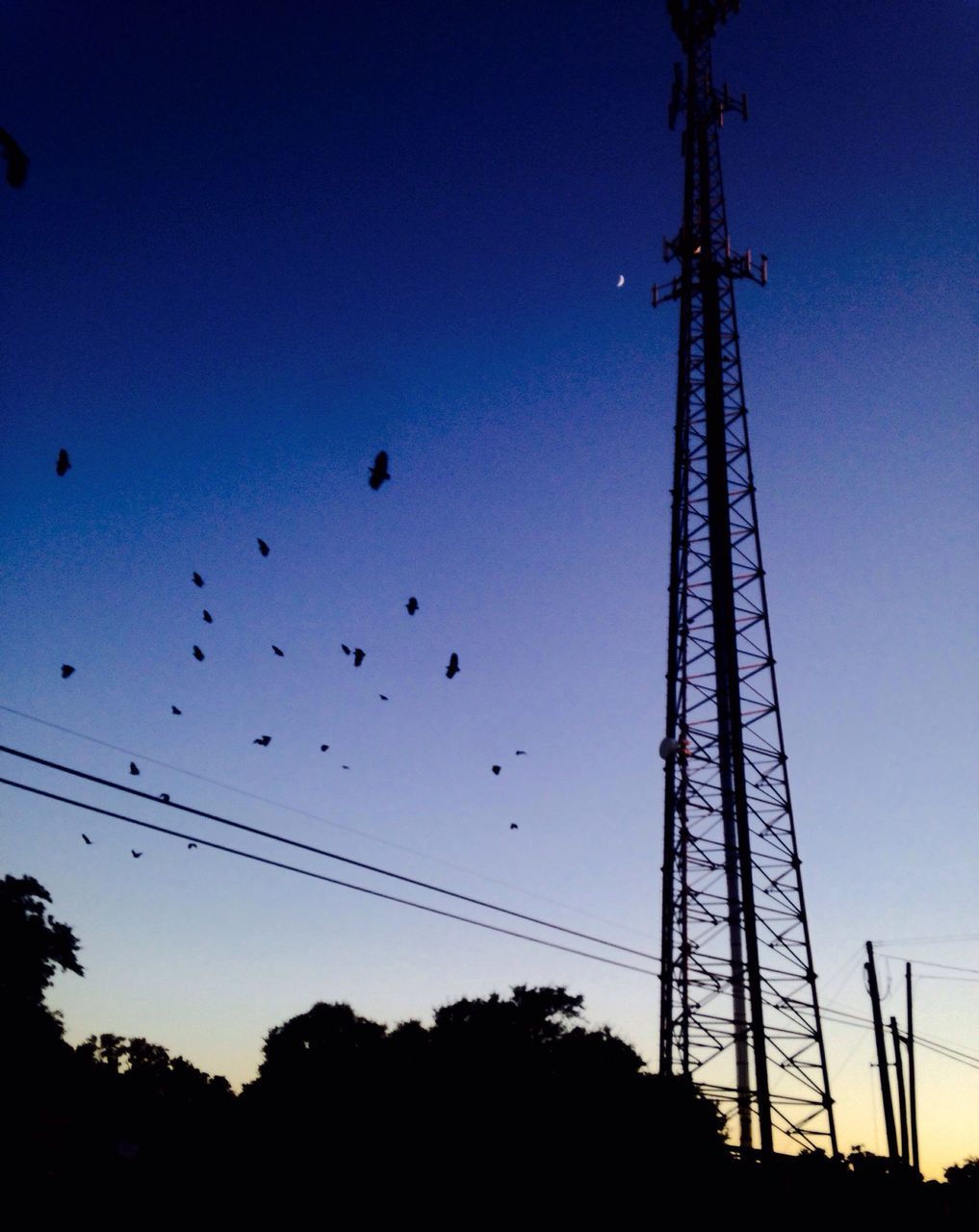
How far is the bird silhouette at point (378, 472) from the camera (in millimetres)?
10445

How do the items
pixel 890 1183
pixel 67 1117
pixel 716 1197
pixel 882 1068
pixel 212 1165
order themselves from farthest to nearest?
1. pixel 67 1117
2. pixel 882 1068
3. pixel 890 1183
4. pixel 212 1165
5. pixel 716 1197

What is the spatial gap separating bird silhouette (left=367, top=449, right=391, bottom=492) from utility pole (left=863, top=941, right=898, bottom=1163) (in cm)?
2405

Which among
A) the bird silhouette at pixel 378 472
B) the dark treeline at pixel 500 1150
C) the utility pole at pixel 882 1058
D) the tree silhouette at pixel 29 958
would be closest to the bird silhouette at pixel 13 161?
the bird silhouette at pixel 378 472

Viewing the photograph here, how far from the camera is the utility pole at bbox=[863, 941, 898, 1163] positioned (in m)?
24.2

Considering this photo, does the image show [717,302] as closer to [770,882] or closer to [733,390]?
[733,390]

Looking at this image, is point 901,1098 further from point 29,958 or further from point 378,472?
point 29,958

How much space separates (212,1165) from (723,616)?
15.2 meters

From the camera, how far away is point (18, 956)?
1501 inches

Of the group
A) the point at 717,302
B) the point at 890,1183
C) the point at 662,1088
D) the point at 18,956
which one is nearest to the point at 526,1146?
the point at 662,1088

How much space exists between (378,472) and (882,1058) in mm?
24790

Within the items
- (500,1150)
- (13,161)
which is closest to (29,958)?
(500,1150)

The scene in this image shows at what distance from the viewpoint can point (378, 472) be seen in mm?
10547

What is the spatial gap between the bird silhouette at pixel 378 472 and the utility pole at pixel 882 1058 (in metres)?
24.1

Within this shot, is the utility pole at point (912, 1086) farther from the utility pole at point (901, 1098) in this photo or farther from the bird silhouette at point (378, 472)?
the bird silhouette at point (378, 472)
